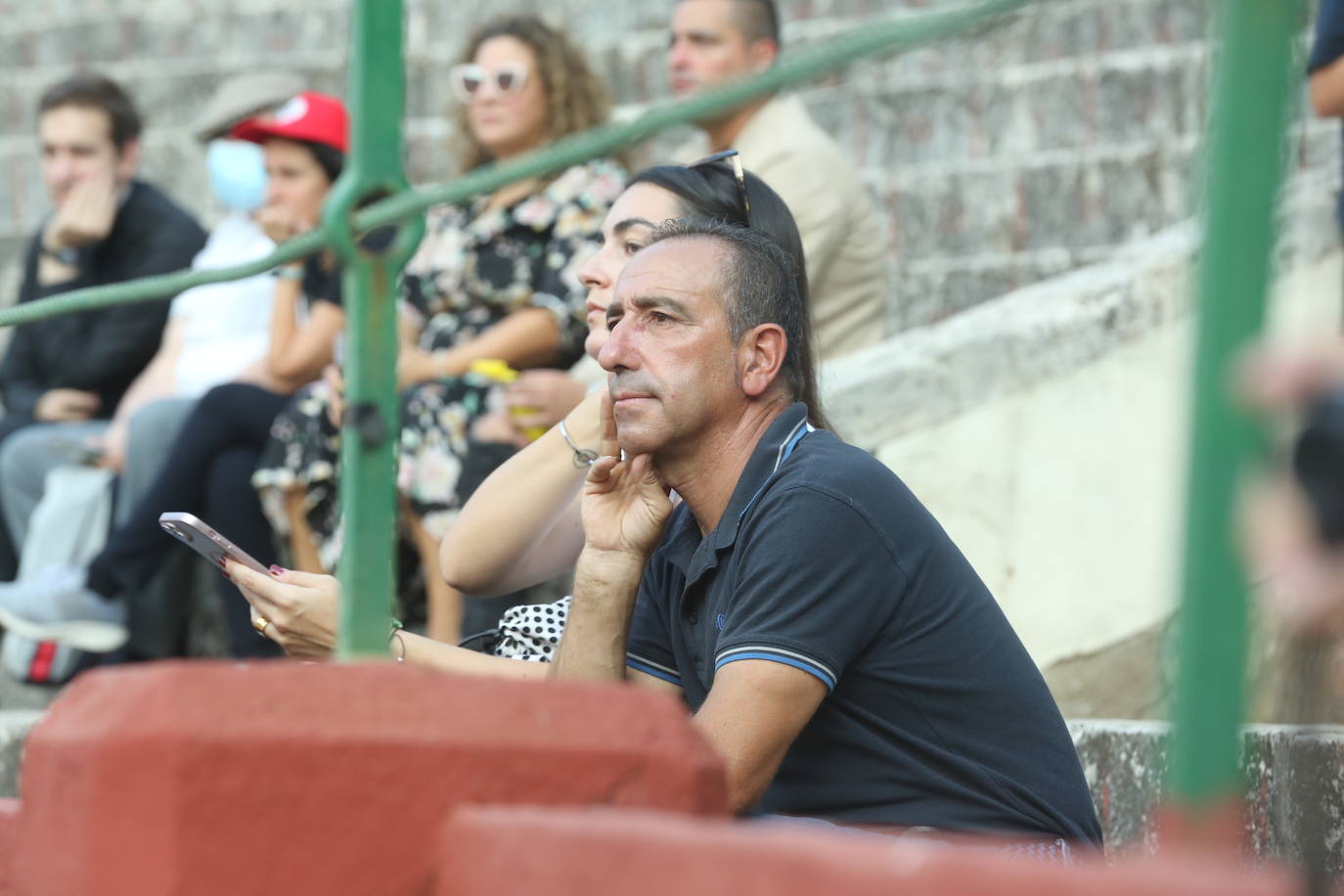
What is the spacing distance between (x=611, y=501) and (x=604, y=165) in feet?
6.26

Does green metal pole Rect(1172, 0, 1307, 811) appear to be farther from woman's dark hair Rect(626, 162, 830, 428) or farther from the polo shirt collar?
woman's dark hair Rect(626, 162, 830, 428)

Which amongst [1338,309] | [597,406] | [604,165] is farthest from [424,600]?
[1338,309]

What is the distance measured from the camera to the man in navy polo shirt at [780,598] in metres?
2.55

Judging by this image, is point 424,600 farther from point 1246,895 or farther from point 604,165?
point 1246,895

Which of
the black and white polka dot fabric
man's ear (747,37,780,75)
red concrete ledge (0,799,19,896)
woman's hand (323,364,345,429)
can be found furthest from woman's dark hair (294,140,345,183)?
red concrete ledge (0,799,19,896)

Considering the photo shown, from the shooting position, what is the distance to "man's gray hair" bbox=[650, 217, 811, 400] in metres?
3.04

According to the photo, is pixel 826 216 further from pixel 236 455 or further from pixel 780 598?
pixel 780 598

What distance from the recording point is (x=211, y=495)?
4895 millimetres

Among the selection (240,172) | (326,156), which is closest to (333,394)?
(326,156)

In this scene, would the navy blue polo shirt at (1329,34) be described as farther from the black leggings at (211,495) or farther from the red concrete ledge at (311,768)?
the red concrete ledge at (311,768)

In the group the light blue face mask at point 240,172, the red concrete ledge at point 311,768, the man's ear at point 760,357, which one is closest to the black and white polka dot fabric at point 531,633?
the man's ear at point 760,357

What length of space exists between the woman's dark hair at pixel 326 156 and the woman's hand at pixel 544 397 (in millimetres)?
1247

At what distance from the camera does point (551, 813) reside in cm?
154

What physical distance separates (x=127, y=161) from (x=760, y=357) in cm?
347
